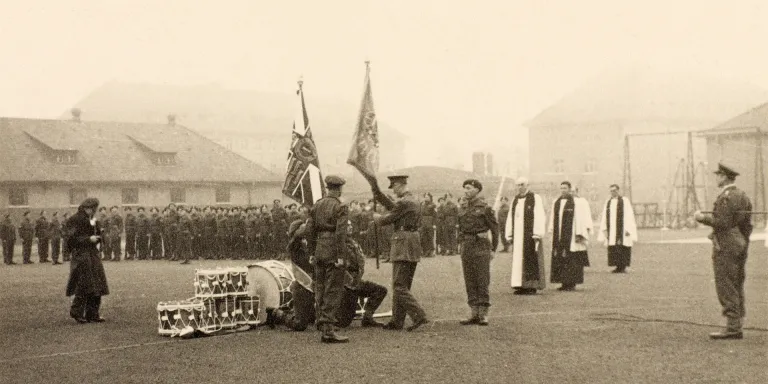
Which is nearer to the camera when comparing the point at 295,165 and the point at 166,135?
the point at 295,165

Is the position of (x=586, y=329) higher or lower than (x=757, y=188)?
lower

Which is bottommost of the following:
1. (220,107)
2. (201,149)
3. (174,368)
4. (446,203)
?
(174,368)

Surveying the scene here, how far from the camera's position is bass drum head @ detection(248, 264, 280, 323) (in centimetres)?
1246

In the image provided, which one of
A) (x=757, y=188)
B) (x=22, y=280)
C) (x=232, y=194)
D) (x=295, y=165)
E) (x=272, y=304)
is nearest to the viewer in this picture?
(x=272, y=304)

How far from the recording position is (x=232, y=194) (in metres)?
54.1

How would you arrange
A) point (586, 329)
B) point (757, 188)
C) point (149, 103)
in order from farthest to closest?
point (149, 103) → point (757, 188) → point (586, 329)

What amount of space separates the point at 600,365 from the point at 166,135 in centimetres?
5002

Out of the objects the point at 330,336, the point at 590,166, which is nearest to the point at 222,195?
the point at 590,166

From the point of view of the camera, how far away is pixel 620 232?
1997 cm

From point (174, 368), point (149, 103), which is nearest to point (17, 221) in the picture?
point (174, 368)

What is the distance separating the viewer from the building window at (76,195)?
48469 millimetres

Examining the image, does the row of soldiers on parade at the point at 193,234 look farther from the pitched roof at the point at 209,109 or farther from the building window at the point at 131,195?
the pitched roof at the point at 209,109

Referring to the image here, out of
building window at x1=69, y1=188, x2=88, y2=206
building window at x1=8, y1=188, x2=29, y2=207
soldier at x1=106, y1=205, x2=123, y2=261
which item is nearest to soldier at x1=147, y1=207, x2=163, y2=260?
soldier at x1=106, y1=205, x2=123, y2=261

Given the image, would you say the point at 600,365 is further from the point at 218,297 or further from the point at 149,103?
the point at 149,103
